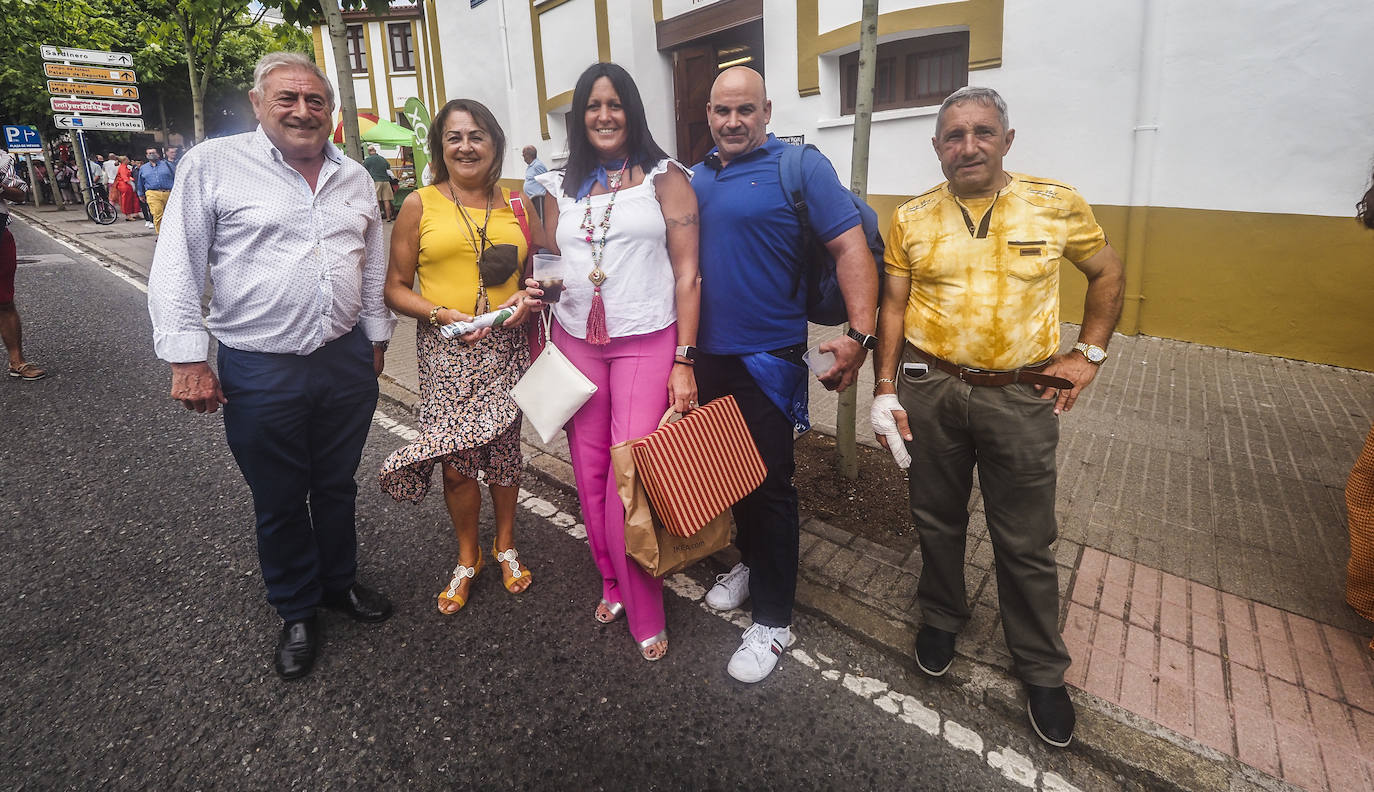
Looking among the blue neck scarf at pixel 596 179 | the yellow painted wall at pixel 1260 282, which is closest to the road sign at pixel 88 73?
the blue neck scarf at pixel 596 179

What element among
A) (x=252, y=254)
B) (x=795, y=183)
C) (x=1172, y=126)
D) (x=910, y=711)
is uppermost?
(x=1172, y=126)

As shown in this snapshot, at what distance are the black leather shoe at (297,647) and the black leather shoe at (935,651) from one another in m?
2.22

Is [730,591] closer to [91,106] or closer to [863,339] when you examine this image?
[863,339]

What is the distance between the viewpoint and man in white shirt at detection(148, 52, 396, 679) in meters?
2.36

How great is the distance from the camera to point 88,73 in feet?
52.8

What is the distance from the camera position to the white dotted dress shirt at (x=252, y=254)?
2328 mm

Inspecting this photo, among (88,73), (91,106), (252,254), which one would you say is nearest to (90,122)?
(91,106)

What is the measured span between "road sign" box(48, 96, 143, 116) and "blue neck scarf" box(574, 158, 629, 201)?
1952 centimetres

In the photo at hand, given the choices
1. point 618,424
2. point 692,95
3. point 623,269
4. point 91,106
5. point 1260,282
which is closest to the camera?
point 623,269

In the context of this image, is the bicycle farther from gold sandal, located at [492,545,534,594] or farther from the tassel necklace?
the tassel necklace

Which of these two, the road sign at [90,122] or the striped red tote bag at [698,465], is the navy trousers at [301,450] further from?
the road sign at [90,122]

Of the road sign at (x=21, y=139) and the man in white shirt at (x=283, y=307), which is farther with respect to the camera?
the road sign at (x=21, y=139)

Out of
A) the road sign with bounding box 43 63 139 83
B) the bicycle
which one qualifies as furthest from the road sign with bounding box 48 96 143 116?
the bicycle

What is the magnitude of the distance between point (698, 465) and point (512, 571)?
49.6 inches
